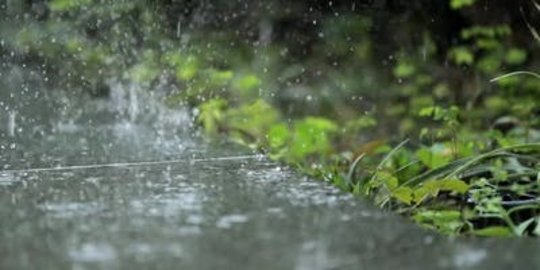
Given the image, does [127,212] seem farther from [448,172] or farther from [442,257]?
[448,172]

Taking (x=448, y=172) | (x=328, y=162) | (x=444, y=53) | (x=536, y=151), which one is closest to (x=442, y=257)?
(x=448, y=172)

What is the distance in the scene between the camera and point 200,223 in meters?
0.85

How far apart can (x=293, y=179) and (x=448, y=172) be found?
1.25 ft

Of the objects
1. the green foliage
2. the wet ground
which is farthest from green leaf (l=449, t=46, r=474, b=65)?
the wet ground

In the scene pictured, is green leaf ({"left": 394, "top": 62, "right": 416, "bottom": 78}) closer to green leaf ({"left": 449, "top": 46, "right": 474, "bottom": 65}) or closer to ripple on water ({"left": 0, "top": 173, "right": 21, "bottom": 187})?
green leaf ({"left": 449, "top": 46, "right": 474, "bottom": 65})

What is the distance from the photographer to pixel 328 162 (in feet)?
7.52

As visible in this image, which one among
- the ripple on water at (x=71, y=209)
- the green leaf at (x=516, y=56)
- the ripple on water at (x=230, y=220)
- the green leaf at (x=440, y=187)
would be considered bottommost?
the green leaf at (x=440, y=187)

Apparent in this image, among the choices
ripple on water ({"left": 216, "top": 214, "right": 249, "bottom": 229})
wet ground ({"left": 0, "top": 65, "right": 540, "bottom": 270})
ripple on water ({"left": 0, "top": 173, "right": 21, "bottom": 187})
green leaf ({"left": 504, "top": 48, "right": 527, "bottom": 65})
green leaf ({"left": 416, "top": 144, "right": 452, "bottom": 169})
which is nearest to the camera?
wet ground ({"left": 0, "top": 65, "right": 540, "bottom": 270})

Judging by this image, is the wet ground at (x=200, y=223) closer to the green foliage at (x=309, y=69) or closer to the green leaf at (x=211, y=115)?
the green leaf at (x=211, y=115)

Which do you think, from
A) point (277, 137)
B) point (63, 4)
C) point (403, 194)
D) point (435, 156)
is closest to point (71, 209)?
point (403, 194)

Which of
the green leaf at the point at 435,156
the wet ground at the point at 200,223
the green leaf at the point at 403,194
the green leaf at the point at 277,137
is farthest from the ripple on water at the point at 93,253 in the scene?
the green leaf at the point at 277,137

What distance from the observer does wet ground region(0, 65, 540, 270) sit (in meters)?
0.70

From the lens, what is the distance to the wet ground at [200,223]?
0.70 m

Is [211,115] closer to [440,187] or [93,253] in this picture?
[440,187]
